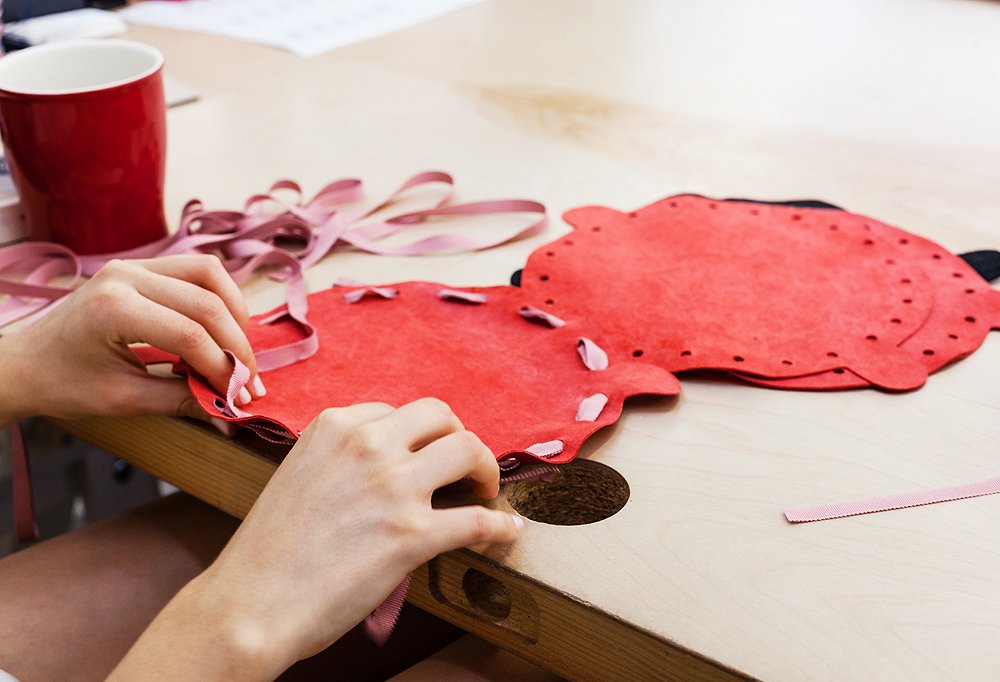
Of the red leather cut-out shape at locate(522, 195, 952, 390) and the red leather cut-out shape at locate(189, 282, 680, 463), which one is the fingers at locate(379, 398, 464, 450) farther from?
the red leather cut-out shape at locate(522, 195, 952, 390)

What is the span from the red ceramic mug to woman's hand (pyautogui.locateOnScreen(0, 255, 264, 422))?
13 cm

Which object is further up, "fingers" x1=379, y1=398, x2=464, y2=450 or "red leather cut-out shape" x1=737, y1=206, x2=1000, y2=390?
"red leather cut-out shape" x1=737, y1=206, x2=1000, y2=390

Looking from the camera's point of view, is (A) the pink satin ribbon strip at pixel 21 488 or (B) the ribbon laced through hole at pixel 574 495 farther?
(A) the pink satin ribbon strip at pixel 21 488

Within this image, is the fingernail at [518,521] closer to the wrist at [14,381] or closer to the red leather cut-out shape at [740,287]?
the red leather cut-out shape at [740,287]

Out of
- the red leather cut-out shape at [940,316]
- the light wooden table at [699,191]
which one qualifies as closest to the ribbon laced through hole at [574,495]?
the light wooden table at [699,191]

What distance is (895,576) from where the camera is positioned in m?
0.47

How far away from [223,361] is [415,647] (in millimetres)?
272

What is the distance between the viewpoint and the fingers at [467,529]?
1.57 ft

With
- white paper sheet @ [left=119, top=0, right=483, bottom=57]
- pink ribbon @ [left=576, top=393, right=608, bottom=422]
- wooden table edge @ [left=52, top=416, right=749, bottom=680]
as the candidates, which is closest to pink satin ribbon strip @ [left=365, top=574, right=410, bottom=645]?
wooden table edge @ [left=52, top=416, right=749, bottom=680]

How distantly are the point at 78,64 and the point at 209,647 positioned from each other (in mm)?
509

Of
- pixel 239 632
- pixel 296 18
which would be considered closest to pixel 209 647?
pixel 239 632

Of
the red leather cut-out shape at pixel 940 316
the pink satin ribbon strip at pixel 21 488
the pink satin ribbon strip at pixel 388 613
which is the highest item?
the red leather cut-out shape at pixel 940 316

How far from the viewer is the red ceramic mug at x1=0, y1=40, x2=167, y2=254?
692 mm

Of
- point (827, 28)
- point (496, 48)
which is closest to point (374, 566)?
point (496, 48)
